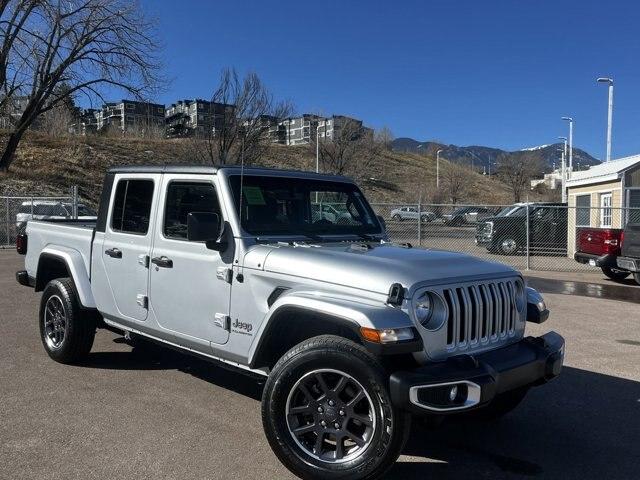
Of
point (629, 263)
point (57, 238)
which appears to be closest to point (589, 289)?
point (629, 263)

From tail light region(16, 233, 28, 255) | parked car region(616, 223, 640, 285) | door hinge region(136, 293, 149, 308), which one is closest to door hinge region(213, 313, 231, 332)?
door hinge region(136, 293, 149, 308)

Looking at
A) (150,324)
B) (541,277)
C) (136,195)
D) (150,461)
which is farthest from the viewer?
(541,277)

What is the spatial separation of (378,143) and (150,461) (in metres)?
57.3

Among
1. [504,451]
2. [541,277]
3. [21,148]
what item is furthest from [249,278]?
[21,148]

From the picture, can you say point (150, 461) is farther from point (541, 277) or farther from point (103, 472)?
point (541, 277)

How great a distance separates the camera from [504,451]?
4.18 metres

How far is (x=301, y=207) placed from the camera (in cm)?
499

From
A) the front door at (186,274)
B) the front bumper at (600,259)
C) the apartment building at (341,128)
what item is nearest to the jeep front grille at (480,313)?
the front door at (186,274)

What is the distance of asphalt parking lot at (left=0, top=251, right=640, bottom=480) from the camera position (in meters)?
3.82

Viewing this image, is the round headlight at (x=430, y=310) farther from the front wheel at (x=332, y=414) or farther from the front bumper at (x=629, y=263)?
→ the front bumper at (x=629, y=263)

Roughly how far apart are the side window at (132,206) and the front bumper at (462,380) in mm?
2802

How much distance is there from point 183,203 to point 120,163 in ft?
152

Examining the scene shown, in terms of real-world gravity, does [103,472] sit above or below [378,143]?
below

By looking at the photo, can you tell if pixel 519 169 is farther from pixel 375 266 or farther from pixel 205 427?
pixel 375 266
